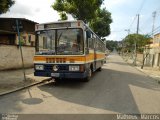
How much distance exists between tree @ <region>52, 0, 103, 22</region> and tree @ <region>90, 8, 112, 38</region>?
14125 millimetres

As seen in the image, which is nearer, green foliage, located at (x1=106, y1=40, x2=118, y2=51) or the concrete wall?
the concrete wall

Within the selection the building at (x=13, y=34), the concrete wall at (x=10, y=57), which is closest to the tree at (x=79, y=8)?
the building at (x=13, y=34)

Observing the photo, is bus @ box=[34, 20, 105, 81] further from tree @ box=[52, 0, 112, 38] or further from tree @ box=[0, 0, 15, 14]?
tree @ box=[52, 0, 112, 38]

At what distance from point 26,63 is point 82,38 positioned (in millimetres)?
9827

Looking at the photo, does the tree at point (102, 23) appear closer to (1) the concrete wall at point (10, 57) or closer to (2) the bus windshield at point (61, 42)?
(1) the concrete wall at point (10, 57)

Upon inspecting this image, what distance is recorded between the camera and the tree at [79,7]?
26125 mm

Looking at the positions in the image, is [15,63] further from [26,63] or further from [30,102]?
[30,102]

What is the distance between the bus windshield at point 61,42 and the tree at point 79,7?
1680cm

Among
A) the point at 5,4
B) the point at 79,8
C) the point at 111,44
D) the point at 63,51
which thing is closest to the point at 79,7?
the point at 79,8

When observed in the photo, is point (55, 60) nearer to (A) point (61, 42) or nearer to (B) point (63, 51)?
(B) point (63, 51)

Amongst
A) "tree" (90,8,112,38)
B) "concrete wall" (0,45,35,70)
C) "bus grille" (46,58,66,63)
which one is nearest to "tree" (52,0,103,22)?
"concrete wall" (0,45,35,70)

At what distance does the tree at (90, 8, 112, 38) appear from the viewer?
4178 cm

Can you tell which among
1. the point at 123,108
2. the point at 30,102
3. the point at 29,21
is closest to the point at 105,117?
the point at 123,108

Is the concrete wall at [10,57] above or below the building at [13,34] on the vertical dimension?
below
